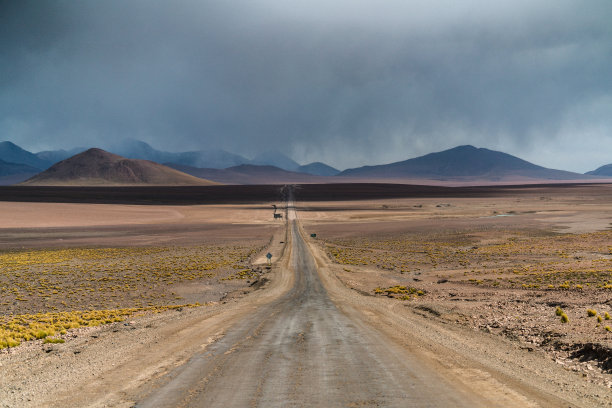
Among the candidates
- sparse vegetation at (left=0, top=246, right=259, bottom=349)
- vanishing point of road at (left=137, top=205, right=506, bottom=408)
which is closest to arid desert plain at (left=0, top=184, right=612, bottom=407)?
vanishing point of road at (left=137, top=205, right=506, bottom=408)

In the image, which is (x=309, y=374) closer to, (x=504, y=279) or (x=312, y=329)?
(x=312, y=329)

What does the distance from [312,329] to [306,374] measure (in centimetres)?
503

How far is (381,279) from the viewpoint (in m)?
32.0

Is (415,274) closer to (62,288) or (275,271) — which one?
(275,271)

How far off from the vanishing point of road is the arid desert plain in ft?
0.16

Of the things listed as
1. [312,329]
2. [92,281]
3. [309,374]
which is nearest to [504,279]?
[312,329]

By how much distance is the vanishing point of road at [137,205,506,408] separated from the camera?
764 centimetres

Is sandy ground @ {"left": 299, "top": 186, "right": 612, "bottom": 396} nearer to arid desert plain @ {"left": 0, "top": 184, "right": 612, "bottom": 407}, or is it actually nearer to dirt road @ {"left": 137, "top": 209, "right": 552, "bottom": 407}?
arid desert plain @ {"left": 0, "top": 184, "right": 612, "bottom": 407}

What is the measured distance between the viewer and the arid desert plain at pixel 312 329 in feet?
27.2

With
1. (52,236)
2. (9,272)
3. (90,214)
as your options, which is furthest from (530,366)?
(90,214)

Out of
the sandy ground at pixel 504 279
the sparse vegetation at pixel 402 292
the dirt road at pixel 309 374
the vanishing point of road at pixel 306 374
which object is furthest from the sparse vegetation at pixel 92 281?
the sparse vegetation at pixel 402 292

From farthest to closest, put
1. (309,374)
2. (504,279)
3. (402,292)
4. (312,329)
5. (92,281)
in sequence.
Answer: (92,281) → (504,279) → (402,292) → (312,329) → (309,374)

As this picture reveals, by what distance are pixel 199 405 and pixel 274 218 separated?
88500mm

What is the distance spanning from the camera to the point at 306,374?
30.0ft
